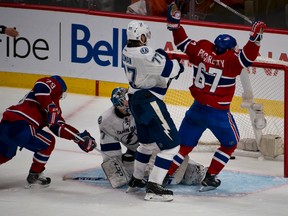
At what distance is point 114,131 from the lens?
8055 mm

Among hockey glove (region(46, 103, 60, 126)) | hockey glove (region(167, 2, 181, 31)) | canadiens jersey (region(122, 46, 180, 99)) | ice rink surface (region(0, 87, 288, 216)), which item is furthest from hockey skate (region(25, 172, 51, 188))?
hockey glove (region(167, 2, 181, 31))

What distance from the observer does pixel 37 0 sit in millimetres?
11062

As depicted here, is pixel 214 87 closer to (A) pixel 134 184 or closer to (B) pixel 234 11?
(A) pixel 134 184

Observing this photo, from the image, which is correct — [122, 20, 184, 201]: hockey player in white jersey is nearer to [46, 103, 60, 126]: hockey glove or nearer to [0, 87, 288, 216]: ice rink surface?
[0, 87, 288, 216]: ice rink surface

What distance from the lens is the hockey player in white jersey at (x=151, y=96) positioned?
7492 millimetres

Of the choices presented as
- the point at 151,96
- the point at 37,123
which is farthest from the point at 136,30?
the point at 37,123

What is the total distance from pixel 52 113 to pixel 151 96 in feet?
2.31

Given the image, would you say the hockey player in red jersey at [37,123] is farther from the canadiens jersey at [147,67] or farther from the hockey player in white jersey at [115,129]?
the canadiens jersey at [147,67]

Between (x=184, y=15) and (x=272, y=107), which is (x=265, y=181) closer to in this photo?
(x=272, y=107)

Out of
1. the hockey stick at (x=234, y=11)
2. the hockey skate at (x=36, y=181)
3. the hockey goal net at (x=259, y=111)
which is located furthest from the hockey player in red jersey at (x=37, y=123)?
the hockey stick at (x=234, y=11)

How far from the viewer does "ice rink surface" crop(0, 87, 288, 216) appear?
741 cm

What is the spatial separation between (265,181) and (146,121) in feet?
3.91

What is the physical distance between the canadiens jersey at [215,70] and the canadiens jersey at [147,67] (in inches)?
14.5

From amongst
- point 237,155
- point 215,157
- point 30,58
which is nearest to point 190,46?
point 215,157
